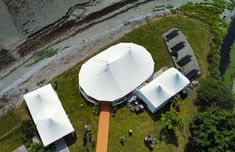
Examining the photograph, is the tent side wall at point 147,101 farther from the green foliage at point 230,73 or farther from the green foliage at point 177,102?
the green foliage at point 230,73

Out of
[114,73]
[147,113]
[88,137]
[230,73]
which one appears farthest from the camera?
[230,73]

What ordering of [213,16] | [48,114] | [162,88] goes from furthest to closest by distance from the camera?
[213,16] → [162,88] → [48,114]

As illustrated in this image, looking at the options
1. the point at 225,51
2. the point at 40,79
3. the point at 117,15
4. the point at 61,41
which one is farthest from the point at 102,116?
the point at 225,51

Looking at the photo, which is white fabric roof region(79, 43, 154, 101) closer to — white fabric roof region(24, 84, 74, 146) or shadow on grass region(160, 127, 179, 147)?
white fabric roof region(24, 84, 74, 146)

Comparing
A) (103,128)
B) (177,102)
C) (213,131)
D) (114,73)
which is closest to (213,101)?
(177,102)

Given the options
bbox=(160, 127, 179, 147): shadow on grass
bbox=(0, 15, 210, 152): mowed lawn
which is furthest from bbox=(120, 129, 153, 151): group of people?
bbox=(160, 127, 179, 147): shadow on grass

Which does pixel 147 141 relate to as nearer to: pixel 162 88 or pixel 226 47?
pixel 162 88

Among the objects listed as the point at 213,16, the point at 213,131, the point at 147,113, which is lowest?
the point at 213,131

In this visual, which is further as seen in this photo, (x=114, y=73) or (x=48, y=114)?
(x=114, y=73)
